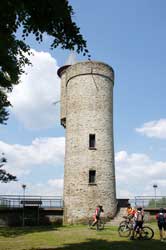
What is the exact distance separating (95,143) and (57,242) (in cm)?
1251

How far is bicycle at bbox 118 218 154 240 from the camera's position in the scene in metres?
17.8

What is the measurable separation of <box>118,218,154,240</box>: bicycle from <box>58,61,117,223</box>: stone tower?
843 centimetres

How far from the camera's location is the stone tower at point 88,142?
91.5 feet

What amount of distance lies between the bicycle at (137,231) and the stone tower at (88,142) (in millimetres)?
8429

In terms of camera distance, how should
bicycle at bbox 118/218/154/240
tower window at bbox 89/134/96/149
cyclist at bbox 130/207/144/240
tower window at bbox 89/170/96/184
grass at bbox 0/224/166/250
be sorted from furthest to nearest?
tower window at bbox 89/134/96/149 → tower window at bbox 89/170/96/184 → bicycle at bbox 118/218/154/240 → cyclist at bbox 130/207/144/240 → grass at bbox 0/224/166/250

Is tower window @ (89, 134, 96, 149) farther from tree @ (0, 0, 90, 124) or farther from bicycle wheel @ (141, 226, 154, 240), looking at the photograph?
tree @ (0, 0, 90, 124)

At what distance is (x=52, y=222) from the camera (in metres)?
29.1

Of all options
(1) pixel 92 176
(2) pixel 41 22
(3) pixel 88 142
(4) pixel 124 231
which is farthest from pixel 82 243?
(3) pixel 88 142

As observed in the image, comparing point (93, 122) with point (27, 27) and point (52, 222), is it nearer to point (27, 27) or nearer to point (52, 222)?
point (52, 222)

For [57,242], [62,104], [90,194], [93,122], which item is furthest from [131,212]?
[62,104]

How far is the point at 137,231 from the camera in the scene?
698 inches

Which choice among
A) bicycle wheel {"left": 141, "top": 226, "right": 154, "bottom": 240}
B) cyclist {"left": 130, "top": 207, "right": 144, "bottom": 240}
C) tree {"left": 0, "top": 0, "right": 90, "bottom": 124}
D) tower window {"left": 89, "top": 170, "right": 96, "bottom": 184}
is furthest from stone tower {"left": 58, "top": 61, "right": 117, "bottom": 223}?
tree {"left": 0, "top": 0, "right": 90, "bottom": 124}

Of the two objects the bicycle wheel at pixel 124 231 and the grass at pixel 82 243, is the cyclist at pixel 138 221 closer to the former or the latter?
the grass at pixel 82 243

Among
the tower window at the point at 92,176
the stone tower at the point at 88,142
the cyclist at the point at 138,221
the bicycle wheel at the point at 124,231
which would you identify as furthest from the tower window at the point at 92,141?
the cyclist at the point at 138,221
